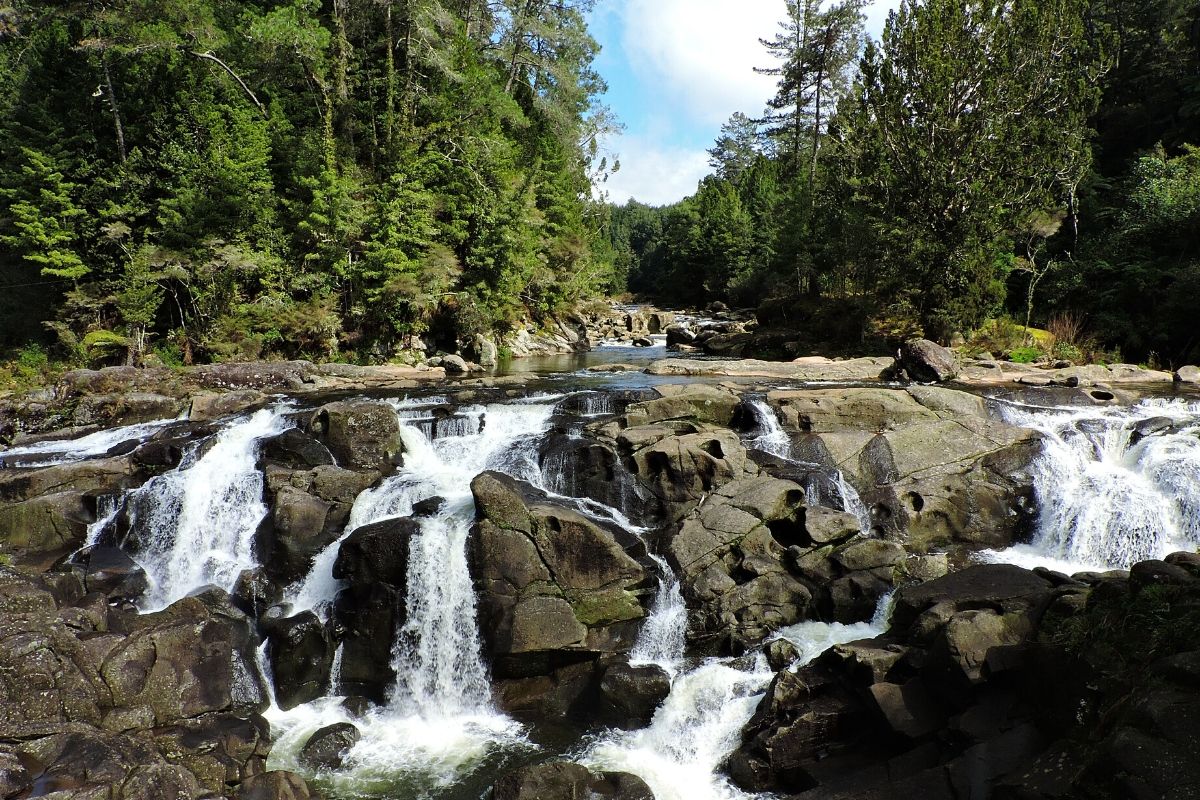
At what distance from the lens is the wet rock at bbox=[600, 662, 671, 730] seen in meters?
8.60

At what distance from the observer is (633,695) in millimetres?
8648

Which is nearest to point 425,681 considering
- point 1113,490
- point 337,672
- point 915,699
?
point 337,672

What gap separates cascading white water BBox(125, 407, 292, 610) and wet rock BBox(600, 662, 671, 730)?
677cm

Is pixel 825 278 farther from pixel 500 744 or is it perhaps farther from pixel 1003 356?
pixel 500 744

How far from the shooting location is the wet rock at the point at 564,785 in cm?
695

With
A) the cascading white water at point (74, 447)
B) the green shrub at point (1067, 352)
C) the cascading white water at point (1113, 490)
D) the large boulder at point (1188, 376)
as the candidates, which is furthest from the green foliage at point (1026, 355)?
the cascading white water at point (74, 447)

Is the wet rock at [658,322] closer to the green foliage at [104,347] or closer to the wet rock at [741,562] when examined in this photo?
the green foliage at [104,347]

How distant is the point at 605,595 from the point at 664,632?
1102mm

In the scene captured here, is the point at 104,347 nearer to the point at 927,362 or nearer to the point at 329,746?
the point at 329,746

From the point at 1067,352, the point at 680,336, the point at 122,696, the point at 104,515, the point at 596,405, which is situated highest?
the point at 680,336

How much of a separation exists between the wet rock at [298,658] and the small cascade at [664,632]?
15.3ft

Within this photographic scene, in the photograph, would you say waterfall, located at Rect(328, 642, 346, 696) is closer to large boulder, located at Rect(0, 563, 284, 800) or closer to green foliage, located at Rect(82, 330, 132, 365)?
large boulder, located at Rect(0, 563, 284, 800)

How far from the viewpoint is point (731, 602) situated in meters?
10.1

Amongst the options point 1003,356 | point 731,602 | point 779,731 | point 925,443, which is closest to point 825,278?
point 1003,356
